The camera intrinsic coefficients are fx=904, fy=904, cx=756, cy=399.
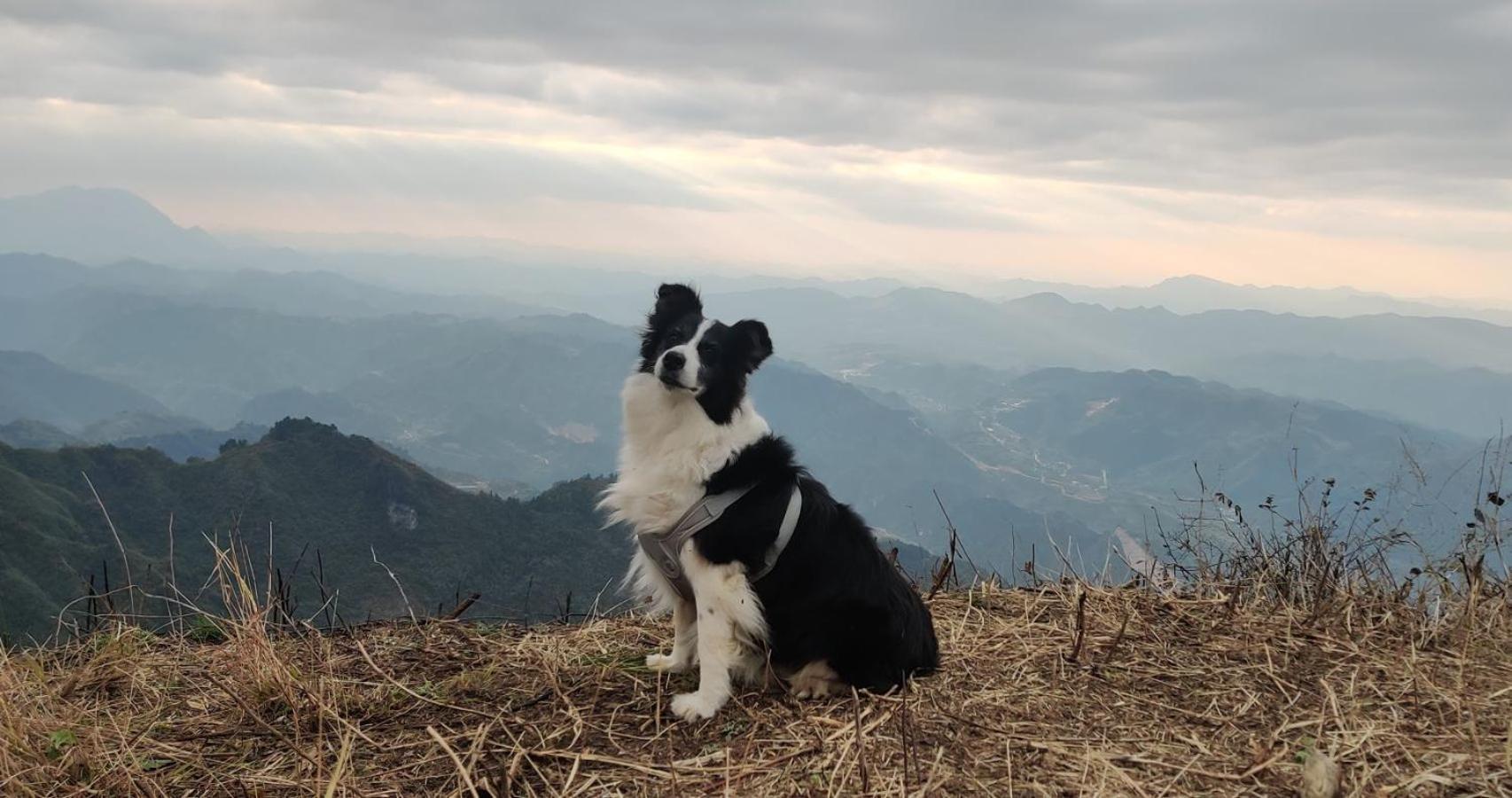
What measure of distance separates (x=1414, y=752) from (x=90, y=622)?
23.9 ft

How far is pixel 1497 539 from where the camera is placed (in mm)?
5984

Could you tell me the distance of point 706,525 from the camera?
4531 millimetres

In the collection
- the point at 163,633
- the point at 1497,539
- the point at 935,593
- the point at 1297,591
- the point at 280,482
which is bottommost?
the point at 280,482

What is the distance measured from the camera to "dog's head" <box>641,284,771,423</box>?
4.57 meters

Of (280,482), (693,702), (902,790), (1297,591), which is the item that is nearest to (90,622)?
(693,702)

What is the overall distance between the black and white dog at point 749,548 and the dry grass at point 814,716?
0.20 metres

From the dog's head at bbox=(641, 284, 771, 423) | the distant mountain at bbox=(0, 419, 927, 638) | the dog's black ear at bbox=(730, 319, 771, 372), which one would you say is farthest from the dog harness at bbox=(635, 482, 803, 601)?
the distant mountain at bbox=(0, 419, 927, 638)

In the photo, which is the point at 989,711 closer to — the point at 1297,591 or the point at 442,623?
the point at 1297,591

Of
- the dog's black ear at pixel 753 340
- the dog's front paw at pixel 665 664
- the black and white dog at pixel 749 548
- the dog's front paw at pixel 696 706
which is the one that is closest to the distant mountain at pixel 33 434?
the dog's front paw at pixel 665 664

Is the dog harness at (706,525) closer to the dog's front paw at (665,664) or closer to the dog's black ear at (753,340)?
the dog's front paw at (665,664)

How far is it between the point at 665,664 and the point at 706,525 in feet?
3.31

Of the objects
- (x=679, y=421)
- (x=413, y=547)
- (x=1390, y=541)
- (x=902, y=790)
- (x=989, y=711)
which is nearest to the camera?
(x=902, y=790)

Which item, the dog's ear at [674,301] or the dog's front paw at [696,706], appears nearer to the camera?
the dog's front paw at [696,706]

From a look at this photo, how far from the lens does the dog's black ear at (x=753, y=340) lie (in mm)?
4777
